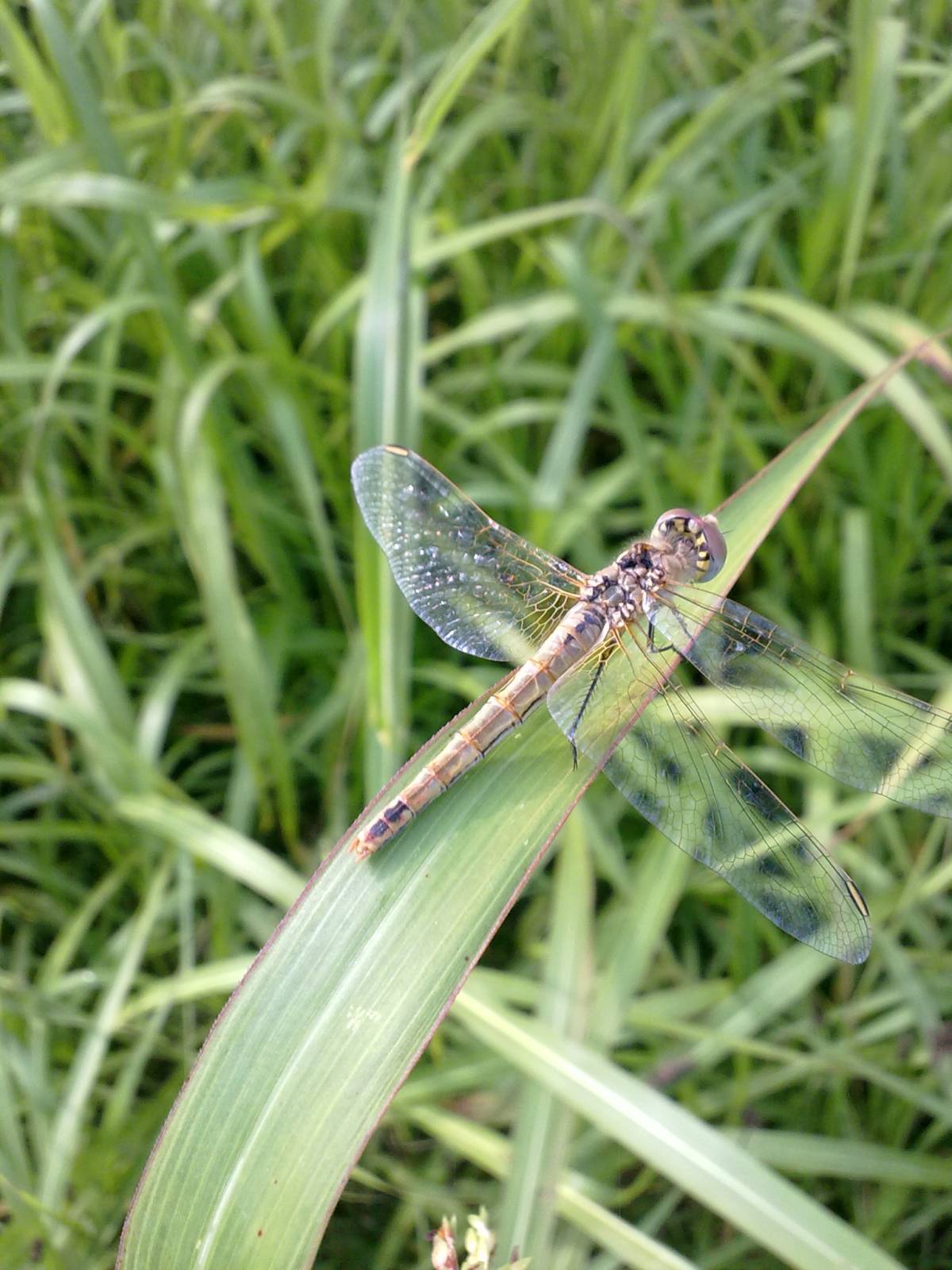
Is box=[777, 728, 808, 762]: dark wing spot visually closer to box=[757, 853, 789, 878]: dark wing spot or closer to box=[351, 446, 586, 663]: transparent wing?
box=[757, 853, 789, 878]: dark wing spot

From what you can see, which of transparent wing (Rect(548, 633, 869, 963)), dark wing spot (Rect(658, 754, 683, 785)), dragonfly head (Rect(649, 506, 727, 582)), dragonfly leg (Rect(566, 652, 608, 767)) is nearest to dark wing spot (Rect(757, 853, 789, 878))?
transparent wing (Rect(548, 633, 869, 963))

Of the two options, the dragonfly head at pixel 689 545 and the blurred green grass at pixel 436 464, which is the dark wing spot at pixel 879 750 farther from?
the blurred green grass at pixel 436 464

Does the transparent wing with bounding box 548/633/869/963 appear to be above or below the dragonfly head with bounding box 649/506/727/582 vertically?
below

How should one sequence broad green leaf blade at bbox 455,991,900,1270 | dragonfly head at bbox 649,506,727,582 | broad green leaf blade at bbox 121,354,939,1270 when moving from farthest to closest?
dragonfly head at bbox 649,506,727,582, broad green leaf blade at bbox 455,991,900,1270, broad green leaf blade at bbox 121,354,939,1270

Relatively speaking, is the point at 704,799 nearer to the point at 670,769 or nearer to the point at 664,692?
the point at 670,769

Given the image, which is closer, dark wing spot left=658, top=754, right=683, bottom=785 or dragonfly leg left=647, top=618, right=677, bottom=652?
dark wing spot left=658, top=754, right=683, bottom=785

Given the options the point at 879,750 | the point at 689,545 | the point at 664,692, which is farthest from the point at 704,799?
the point at 689,545
